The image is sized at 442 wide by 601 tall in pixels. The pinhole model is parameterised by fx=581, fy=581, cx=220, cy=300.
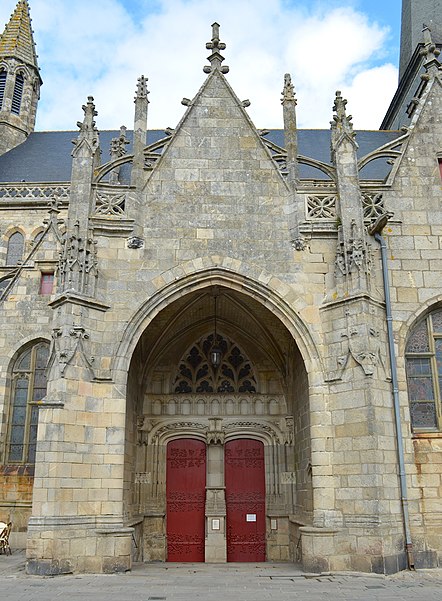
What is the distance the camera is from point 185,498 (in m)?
11.7

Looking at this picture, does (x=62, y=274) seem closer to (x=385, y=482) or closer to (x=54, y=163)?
(x=385, y=482)

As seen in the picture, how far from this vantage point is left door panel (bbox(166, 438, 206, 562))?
37.3 feet

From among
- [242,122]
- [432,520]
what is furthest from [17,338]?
[432,520]

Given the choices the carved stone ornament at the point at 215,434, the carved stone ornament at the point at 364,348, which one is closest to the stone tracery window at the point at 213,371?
the carved stone ornament at the point at 215,434

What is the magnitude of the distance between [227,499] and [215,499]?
28 cm

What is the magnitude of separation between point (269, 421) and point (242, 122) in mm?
5937

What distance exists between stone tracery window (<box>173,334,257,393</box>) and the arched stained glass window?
300cm

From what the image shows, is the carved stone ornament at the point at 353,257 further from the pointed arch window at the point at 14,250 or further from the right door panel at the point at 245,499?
the pointed arch window at the point at 14,250

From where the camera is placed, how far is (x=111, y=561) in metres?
8.44

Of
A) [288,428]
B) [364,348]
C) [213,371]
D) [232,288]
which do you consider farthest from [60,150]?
[364,348]

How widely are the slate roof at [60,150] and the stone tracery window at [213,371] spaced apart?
7.72 m

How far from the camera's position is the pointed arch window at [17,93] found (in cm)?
2286

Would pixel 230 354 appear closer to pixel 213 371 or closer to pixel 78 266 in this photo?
pixel 213 371

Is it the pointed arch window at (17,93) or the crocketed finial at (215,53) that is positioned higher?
the pointed arch window at (17,93)
